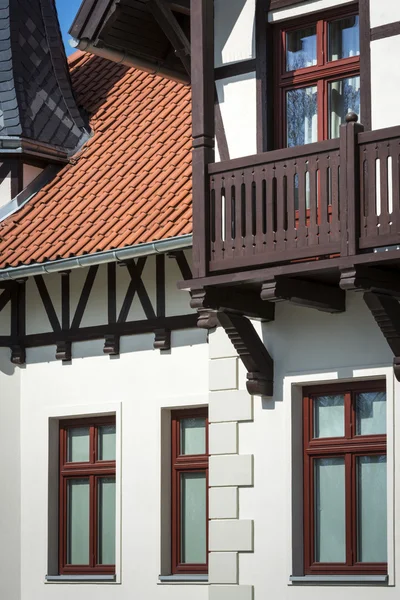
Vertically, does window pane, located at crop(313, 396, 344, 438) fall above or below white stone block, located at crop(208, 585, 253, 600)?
above

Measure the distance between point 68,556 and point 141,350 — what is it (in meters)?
2.61

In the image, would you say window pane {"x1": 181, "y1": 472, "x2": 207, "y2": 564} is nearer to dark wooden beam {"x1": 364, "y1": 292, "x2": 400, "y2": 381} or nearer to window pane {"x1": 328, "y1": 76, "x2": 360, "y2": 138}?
dark wooden beam {"x1": 364, "y1": 292, "x2": 400, "y2": 381}

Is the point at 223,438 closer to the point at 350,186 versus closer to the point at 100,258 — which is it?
the point at 100,258

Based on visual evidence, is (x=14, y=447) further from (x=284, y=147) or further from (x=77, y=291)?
(x=284, y=147)

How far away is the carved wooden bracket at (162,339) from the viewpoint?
16.0 metres

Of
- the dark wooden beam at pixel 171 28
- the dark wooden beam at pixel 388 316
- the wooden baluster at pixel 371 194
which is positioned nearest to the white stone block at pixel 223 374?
the dark wooden beam at pixel 388 316

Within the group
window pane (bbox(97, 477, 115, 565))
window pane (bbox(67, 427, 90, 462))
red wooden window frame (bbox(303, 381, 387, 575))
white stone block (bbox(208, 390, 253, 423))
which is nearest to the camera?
red wooden window frame (bbox(303, 381, 387, 575))

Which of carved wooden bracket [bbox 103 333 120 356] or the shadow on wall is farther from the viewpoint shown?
carved wooden bracket [bbox 103 333 120 356]

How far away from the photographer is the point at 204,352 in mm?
15711

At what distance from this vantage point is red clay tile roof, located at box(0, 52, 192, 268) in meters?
16.3

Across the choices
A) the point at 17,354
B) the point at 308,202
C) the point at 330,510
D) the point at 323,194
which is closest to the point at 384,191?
the point at 323,194

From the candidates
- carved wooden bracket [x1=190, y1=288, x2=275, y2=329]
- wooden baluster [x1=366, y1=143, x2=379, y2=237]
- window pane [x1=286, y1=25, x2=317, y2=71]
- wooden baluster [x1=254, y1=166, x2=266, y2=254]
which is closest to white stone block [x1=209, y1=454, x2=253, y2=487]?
carved wooden bracket [x1=190, y1=288, x2=275, y2=329]

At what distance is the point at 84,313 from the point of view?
17.0m

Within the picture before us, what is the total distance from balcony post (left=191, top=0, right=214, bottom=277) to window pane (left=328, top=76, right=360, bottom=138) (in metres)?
1.15
